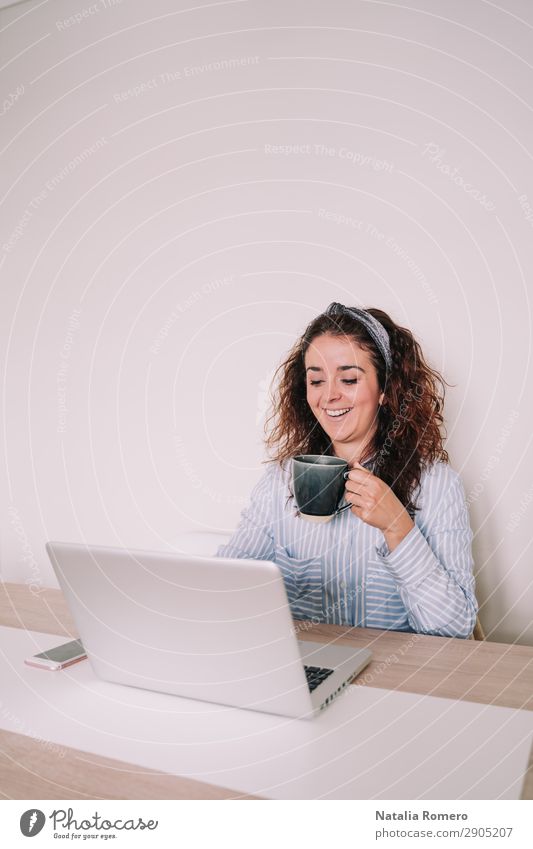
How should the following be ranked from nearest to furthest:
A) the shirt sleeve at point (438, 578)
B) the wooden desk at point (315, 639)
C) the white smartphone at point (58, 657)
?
1. the wooden desk at point (315, 639)
2. the white smartphone at point (58, 657)
3. the shirt sleeve at point (438, 578)

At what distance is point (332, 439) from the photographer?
5.06ft

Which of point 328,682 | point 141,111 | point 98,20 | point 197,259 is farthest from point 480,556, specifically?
point 98,20

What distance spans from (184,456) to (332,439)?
26.4 inches

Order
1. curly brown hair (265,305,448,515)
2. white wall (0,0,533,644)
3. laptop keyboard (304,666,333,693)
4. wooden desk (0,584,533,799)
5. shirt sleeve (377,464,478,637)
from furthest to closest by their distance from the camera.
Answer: white wall (0,0,533,644), curly brown hair (265,305,448,515), shirt sleeve (377,464,478,637), laptop keyboard (304,666,333,693), wooden desk (0,584,533,799)

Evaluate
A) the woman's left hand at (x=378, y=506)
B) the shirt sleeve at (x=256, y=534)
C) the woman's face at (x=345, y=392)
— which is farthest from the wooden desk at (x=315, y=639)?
the woman's face at (x=345, y=392)

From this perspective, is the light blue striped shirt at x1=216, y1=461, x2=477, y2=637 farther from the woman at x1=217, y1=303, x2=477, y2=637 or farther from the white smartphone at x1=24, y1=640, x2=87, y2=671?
the white smartphone at x1=24, y1=640, x2=87, y2=671

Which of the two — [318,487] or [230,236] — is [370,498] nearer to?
[318,487]

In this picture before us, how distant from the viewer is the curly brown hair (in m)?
1.47

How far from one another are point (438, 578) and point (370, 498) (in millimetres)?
181

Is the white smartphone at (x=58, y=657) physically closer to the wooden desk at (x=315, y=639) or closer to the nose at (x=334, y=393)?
the wooden desk at (x=315, y=639)

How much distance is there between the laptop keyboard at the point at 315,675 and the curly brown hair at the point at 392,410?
1.62 feet

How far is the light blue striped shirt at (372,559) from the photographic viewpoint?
A: 1.21 m

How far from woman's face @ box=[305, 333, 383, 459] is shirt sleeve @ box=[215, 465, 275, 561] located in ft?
0.71

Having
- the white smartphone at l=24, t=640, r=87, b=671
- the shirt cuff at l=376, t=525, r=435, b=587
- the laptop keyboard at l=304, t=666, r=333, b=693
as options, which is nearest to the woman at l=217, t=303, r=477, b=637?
the shirt cuff at l=376, t=525, r=435, b=587
